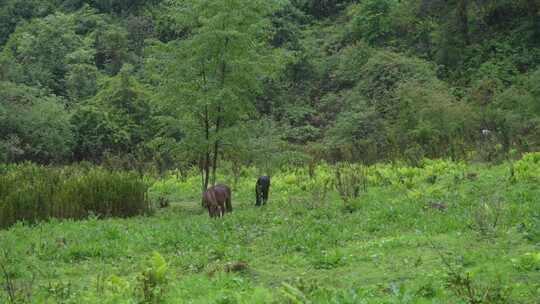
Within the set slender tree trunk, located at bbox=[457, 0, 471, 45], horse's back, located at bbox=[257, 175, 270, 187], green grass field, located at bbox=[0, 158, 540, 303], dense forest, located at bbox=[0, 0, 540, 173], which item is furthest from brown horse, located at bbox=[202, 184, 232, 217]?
slender tree trunk, located at bbox=[457, 0, 471, 45]

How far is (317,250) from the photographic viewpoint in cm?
959

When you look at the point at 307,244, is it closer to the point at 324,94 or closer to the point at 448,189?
the point at 448,189

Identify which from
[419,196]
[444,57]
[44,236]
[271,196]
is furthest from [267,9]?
[444,57]

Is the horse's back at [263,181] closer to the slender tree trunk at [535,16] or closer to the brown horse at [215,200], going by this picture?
the brown horse at [215,200]

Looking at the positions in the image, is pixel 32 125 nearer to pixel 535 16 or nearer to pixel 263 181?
pixel 263 181

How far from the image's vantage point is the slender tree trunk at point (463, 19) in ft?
107

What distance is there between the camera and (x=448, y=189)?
13914mm

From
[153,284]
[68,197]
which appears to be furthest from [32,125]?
[153,284]

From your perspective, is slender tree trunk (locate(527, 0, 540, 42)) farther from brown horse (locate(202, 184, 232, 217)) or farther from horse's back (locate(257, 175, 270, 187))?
brown horse (locate(202, 184, 232, 217))

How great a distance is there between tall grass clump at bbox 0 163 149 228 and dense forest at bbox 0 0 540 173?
182 cm

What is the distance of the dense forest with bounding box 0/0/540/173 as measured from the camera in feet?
53.2

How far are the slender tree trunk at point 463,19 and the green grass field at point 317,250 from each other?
18.5 meters

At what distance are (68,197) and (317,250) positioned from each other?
22.1ft

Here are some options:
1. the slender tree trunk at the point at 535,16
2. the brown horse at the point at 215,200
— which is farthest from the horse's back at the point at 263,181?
the slender tree trunk at the point at 535,16
